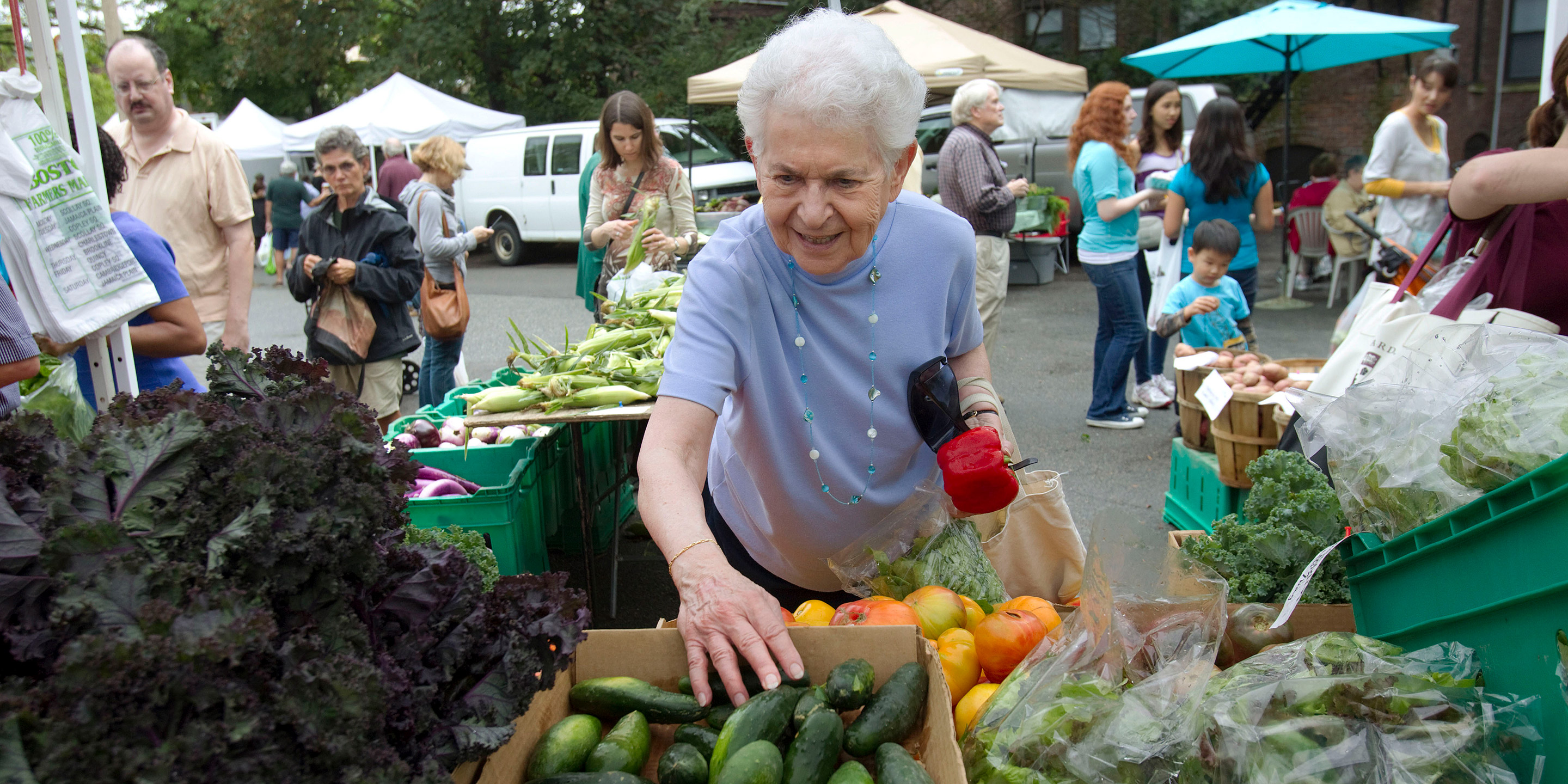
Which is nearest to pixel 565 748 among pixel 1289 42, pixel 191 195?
pixel 191 195

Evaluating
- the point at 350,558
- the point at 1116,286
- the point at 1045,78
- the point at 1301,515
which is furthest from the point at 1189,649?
the point at 1045,78

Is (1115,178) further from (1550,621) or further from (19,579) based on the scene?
(19,579)

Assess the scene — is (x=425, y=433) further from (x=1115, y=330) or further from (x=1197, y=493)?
(x=1115, y=330)

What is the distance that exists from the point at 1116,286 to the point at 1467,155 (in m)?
15.9

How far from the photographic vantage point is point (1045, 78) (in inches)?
479

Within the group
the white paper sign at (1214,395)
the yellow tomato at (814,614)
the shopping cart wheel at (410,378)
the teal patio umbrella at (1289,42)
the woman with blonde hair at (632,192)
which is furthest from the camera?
the teal patio umbrella at (1289,42)

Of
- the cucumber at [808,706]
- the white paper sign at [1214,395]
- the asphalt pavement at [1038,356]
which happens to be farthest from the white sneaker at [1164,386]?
the cucumber at [808,706]

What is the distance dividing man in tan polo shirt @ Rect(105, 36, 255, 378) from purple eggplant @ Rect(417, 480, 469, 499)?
1.43m

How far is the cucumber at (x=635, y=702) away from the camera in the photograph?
4.86ft

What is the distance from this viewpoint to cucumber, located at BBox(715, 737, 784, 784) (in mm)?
1269

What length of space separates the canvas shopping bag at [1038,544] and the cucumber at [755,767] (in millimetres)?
1123

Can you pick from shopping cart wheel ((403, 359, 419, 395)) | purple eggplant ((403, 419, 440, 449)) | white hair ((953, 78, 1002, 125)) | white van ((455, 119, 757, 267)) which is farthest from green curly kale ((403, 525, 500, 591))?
white van ((455, 119, 757, 267))

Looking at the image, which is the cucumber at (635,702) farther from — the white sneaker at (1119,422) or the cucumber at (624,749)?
the white sneaker at (1119,422)

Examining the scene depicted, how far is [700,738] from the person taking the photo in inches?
56.8
